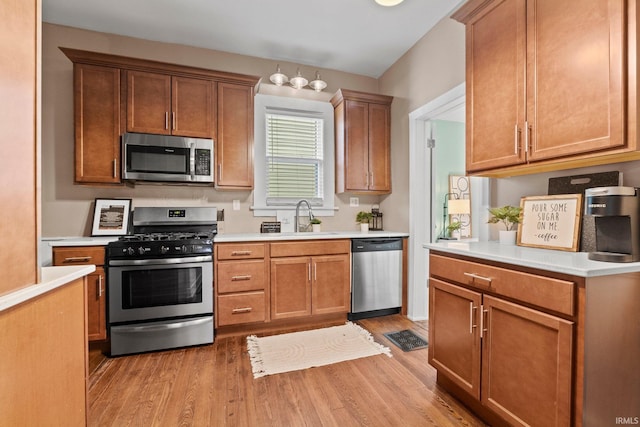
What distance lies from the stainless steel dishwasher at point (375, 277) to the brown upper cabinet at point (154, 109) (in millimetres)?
1384

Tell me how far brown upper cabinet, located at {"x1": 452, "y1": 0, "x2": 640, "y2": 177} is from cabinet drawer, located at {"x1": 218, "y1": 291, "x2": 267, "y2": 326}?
83.0 inches

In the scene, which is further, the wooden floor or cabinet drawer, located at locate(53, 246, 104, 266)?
cabinet drawer, located at locate(53, 246, 104, 266)

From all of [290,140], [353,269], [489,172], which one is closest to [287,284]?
[353,269]

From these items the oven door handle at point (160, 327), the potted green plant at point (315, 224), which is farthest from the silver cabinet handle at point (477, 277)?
the oven door handle at point (160, 327)

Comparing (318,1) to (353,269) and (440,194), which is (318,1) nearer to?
(353,269)

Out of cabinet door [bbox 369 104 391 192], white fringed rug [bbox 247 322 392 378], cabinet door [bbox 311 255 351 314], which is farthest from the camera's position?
cabinet door [bbox 369 104 391 192]

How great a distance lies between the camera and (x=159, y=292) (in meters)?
2.52

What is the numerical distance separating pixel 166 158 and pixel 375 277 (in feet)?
7.84

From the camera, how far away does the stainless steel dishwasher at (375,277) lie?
3.14 meters

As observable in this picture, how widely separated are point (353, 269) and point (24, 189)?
8.56ft

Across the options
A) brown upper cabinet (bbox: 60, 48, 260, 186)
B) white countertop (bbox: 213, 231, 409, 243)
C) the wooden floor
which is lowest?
the wooden floor

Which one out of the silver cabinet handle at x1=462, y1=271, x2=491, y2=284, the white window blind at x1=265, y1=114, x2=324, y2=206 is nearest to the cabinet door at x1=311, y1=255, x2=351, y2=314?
the white window blind at x1=265, y1=114, x2=324, y2=206

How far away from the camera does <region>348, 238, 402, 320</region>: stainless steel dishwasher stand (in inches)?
124

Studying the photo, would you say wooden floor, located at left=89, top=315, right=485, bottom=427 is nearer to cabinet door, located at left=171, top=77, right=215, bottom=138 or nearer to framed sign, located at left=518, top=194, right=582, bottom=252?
framed sign, located at left=518, top=194, right=582, bottom=252
